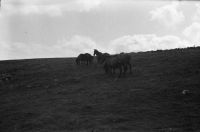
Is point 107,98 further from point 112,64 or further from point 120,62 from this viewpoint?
point 112,64

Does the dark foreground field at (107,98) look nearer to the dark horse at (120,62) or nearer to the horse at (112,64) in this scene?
the horse at (112,64)

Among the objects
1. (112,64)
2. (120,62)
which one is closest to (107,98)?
(120,62)

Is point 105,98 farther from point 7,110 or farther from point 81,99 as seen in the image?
point 7,110

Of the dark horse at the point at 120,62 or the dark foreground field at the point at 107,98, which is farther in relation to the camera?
the dark horse at the point at 120,62

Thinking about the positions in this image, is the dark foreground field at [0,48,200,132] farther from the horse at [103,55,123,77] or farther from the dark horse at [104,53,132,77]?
the dark horse at [104,53,132,77]

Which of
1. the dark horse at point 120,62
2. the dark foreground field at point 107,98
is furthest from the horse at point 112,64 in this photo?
the dark foreground field at point 107,98

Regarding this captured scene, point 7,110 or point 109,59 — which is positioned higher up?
point 109,59

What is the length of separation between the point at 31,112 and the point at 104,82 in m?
8.19

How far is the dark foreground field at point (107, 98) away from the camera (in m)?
21.5

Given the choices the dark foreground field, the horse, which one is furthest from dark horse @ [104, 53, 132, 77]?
the dark foreground field

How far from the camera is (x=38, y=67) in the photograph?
146 feet

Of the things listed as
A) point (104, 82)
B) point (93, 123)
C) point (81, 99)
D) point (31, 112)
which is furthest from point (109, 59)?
point (93, 123)

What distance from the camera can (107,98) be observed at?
27.0 meters

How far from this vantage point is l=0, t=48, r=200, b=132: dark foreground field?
21.5m
